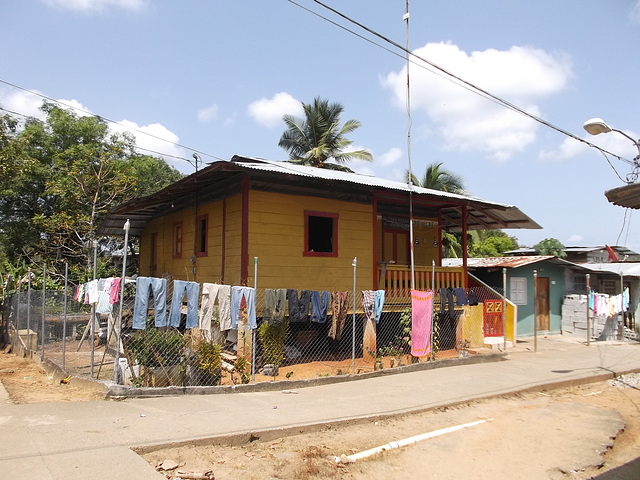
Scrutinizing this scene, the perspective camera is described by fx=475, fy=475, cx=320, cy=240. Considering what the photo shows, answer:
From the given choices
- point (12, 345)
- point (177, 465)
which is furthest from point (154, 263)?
point (177, 465)

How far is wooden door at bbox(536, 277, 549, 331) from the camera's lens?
62.6 feet

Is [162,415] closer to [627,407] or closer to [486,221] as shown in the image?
[627,407]

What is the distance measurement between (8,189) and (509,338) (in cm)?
2183

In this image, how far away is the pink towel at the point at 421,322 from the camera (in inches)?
426

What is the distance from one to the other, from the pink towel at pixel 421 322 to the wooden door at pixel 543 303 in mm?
10039

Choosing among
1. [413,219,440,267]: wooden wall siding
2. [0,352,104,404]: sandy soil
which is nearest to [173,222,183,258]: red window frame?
[0,352,104,404]: sandy soil

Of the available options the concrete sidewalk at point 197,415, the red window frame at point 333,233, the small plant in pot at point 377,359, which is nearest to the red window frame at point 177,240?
the red window frame at point 333,233

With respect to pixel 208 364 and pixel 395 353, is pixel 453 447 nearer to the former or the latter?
pixel 208 364

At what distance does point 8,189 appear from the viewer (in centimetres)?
2147

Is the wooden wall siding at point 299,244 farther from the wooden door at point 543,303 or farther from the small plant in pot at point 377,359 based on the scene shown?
the wooden door at point 543,303

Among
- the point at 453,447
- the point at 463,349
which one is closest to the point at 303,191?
the point at 463,349

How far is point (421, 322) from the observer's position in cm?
1095

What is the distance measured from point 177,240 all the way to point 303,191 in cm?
578

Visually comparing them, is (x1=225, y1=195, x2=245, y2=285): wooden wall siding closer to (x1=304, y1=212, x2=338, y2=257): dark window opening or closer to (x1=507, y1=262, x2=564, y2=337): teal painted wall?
(x1=304, y1=212, x2=338, y2=257): dark window opening
